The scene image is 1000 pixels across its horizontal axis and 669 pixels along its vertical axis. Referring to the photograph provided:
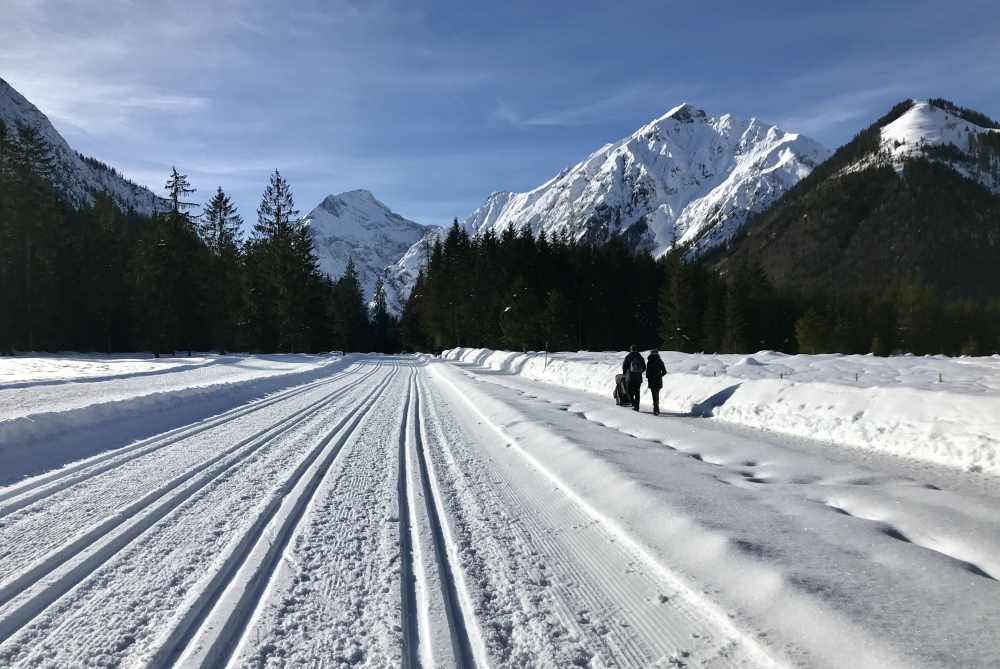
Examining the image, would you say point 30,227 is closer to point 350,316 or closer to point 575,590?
point 350,316

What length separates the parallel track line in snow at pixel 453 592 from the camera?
2953 mm

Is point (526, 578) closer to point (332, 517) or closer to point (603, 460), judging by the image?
point (332, 517)

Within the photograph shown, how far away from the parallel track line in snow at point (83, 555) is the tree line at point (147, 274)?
43782 mm

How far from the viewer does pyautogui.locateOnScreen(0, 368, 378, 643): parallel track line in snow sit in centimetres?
342

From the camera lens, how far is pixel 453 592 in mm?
3670

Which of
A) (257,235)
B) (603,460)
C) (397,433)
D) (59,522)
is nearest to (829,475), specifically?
(603,460)

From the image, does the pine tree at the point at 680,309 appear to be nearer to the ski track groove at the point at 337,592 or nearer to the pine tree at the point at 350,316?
the pine tree at the point at 350,316

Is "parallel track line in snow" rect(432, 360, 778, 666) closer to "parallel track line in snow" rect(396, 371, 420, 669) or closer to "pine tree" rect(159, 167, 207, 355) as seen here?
"parallel track line in snow" rect(396, 371, 420, 669)

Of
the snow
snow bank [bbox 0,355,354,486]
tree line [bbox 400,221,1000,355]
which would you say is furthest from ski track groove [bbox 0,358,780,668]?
tree line [bbox 400,221,1000,355]

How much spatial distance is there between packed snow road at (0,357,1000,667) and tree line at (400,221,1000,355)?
156 feet

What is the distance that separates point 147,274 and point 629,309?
52.9m

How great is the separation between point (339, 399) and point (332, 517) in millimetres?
11375

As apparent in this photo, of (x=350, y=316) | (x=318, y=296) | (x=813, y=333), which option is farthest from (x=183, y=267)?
(x=813, y=333)

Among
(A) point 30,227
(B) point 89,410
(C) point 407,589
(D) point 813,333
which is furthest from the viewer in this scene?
(D) point 813,333
